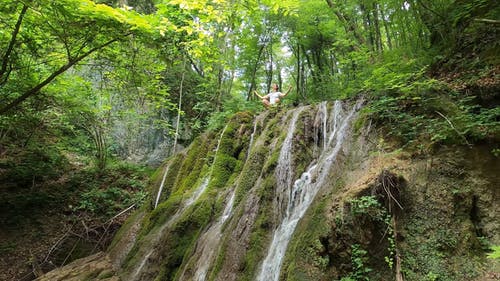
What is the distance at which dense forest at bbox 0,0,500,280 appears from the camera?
4773 millimetres

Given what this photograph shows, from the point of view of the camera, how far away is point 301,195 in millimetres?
5211

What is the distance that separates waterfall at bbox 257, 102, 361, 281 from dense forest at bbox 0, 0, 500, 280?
1.81 feet

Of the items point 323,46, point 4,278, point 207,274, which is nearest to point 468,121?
point 207,274

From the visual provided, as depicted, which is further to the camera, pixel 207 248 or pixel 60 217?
pixel 60 217

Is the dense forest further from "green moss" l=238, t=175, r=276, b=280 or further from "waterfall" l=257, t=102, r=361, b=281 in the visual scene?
"green moss" l=238, t=175, r=276, b=280

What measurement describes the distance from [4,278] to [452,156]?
402 inches

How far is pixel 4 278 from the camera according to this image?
8.07 metres

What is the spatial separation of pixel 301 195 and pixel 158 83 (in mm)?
4654

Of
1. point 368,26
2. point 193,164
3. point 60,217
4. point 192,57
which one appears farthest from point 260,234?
point 368,26

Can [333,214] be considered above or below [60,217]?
above

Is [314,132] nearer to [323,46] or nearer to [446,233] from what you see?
[446,233]

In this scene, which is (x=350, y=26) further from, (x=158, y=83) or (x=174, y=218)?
(x=174, y=218)

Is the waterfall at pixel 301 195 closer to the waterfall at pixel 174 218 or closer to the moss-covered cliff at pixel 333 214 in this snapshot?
the moss-covered cliff at pixel 333 214

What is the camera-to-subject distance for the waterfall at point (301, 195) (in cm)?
445
